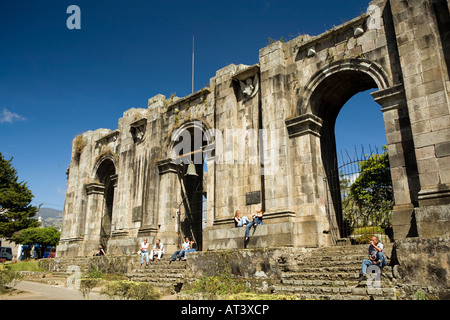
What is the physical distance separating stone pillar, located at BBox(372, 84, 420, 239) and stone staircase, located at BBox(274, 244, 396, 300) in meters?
0.87

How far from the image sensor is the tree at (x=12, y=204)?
34.5 metres

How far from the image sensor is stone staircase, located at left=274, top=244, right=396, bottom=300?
748 centimetres

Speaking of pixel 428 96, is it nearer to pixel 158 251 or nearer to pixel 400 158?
pixel 400 158

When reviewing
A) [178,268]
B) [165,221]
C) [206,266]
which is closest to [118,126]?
[165,221]

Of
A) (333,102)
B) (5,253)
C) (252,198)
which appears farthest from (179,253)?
(5,253)

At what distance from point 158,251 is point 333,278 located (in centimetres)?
927

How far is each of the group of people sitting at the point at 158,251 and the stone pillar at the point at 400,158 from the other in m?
8.15

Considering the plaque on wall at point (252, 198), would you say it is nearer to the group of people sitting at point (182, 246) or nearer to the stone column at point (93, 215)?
the group of people sitting at point (182, 246)

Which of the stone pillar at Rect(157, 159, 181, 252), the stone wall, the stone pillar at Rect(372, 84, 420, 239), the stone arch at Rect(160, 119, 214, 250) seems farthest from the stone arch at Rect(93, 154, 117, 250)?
the stone wall

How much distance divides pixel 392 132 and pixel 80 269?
15896 millimetres

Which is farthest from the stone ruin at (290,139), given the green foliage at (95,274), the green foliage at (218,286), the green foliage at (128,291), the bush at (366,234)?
the green foliage at (128,291)

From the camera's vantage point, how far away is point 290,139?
13047 mm
